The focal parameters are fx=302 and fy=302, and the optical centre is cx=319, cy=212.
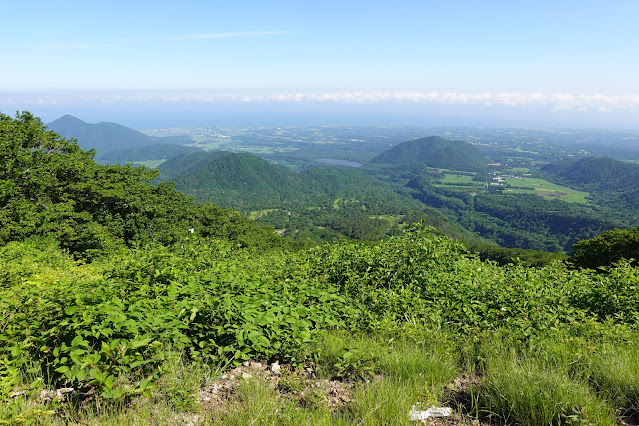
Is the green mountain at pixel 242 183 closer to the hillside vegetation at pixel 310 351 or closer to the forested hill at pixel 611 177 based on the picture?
the hillside vegetation at pixel 310 351

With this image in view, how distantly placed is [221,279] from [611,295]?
708 cm

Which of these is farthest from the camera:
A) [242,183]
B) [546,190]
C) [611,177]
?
[611,177]

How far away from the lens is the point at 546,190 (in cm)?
17112

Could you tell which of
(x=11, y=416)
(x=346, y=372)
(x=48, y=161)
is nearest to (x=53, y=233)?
(x=48, y=161)

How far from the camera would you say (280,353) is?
12.3 feet

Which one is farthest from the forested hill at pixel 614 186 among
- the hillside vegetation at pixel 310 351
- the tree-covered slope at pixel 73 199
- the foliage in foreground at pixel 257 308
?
the tree-covered slope at pixel 73 199

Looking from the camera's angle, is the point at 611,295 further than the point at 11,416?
Yes

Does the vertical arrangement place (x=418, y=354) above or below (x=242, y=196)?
above

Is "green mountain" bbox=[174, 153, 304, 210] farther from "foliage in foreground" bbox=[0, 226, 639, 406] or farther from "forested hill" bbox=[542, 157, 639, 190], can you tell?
"forested hill" bbox=[542, 157, 639, 190]

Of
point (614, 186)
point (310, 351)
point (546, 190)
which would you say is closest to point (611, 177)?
point (614, 186)

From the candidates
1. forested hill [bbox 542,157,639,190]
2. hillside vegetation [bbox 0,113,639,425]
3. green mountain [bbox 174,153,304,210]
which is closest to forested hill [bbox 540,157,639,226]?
forested hill [bbox 542,157,639,190]

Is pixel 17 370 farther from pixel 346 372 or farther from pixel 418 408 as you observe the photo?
pixel 418 408

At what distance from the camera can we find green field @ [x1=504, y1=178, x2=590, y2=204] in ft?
512

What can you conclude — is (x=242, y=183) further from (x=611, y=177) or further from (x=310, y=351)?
(x=611, y=177)
